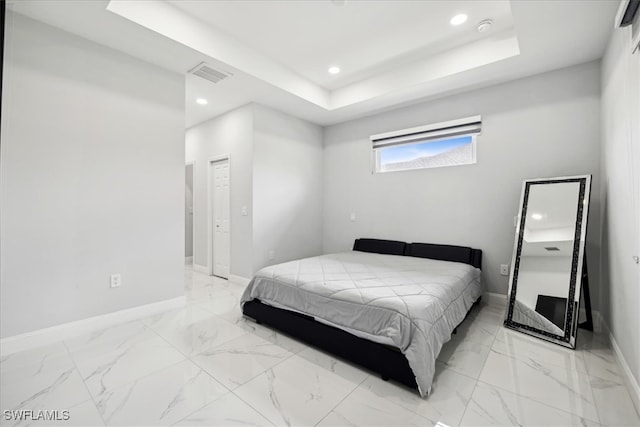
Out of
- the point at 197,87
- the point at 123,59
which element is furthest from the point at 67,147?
the point at 197,87

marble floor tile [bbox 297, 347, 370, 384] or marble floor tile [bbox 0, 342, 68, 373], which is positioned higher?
marble floor tile [bbox 297, 347, 370, 384]

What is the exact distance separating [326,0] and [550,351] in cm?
346

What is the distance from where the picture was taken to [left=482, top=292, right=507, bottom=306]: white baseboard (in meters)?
3.35

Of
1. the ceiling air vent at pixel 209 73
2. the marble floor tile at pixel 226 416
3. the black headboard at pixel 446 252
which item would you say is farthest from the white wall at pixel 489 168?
the marble floor tile at pixel 226 416

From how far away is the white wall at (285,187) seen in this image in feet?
13.7

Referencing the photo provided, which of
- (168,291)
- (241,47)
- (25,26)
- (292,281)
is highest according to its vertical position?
(241,47)

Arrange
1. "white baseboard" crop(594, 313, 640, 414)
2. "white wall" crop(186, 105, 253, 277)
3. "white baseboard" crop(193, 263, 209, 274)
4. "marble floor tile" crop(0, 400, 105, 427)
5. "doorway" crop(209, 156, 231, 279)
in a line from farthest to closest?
"white baseboard" crop(193, 263, 209, 274)
"doorway" crop(209, 156, 231, 279)
"white wall" crop(186, 105, 253, 277)
"white baseboard" crop(594, 313, 640, 414)
"marble floor tile" crop(0, 400, 105, 427)

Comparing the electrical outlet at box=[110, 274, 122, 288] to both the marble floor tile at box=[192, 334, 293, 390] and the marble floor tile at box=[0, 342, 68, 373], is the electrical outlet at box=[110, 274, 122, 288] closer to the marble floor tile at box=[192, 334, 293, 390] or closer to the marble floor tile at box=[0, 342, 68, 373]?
the marble floor tile at box=[0, 342, 68, 373]

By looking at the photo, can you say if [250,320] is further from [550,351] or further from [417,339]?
[550,351]

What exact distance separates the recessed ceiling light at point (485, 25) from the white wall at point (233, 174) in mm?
2869

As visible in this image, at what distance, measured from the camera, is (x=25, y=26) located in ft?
7.59

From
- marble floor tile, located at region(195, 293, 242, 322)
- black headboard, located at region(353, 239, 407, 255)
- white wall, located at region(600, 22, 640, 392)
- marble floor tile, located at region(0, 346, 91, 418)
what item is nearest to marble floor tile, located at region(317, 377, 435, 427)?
white wall, located at region(600, 22, 640, 392)

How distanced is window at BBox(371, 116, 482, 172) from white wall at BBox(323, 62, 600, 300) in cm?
10

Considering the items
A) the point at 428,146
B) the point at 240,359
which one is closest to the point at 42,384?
the point at 240,359
